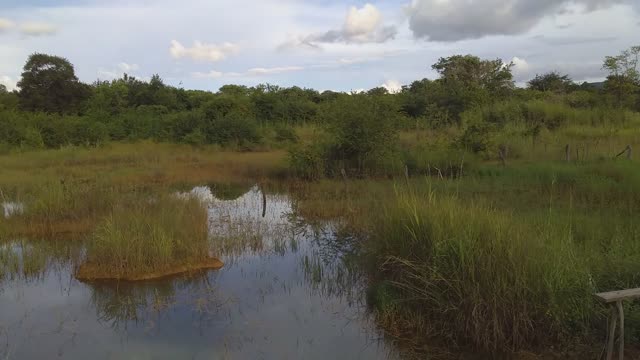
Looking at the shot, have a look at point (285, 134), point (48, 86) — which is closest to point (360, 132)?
point (285, 134)

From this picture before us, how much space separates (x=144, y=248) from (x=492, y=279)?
5.35m

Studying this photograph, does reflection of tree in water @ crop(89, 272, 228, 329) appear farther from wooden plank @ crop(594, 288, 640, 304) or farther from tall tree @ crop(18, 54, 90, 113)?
tall tree @ crop(18, 54, 90, 113)

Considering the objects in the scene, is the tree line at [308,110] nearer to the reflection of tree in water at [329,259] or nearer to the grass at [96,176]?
the grass at [96,176]

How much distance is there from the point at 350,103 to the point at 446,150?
3469mm

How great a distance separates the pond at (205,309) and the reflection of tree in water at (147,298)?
0.6 inches

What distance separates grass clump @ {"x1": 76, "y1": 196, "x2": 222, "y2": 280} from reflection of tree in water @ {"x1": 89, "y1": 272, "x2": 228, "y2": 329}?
0.88 ft

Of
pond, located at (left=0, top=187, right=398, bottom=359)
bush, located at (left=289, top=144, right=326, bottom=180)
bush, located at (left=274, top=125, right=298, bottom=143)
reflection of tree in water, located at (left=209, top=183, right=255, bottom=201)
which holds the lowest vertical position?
pond, located at (left=0, top=187, right=398, bottom=359)

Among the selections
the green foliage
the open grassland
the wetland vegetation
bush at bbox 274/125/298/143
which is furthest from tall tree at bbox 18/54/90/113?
the open grassland

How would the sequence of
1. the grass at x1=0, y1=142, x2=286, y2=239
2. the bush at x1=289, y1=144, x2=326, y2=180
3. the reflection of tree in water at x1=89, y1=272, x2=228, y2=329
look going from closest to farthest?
the reflection of tree in water at x1=89, y1=272, x2=228, y2=329 < the grass at x1=0, y1=142, x2=286, y2=239 < the bush at x1=289, y1=144, x2=326, y2=180

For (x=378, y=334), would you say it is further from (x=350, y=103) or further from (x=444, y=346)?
(x=350, y=103)

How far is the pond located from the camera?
20.6 feet

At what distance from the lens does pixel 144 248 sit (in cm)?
853

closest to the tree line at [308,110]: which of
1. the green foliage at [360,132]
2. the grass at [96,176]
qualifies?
the green foliage at [360,132]

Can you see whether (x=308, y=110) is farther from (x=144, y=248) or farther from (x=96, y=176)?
(x=144, y=248)
